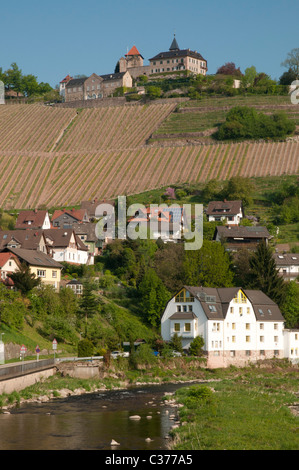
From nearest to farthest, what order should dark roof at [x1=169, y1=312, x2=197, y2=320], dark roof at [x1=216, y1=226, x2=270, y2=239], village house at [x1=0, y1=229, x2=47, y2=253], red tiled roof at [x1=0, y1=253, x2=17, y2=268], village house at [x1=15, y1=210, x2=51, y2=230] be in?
1. dark roof at [x1=169, y1=312, x2=197, y2=320]
2. red tiled roof at [x1=0, y1=253, x2=17, y2=268]
3. village house at [x1=0, y1=229, x2=47, y2=253]
4. dark roof at [x1=216, y1=226, x2=270, y2=239]
5. village house at [x1=15, y1=210, x2=51, y2=230]

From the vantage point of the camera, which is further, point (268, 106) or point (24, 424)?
point (268, 106)

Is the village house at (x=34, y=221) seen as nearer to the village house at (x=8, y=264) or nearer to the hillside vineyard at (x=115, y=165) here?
the hillside vineyard at (x=115, y=165)

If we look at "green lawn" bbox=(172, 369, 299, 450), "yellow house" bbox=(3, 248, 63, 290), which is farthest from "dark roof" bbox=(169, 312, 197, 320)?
"green lawn" bbox=(172, 369, 299, 450)

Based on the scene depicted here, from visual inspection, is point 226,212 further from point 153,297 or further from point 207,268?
point 153,297

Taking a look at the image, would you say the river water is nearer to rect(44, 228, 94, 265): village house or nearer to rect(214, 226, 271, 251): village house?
rect(44, 228, 94, 265): village house

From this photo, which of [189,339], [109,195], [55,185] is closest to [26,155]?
[55,185]
